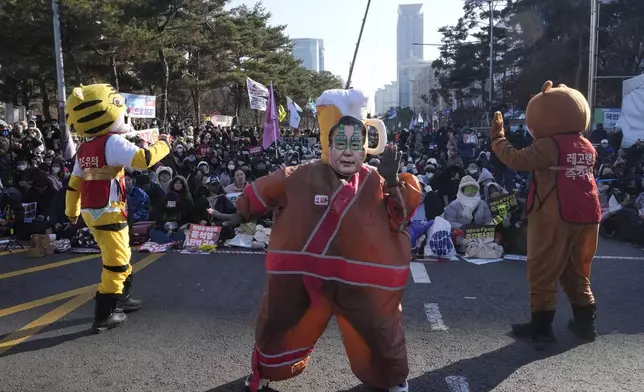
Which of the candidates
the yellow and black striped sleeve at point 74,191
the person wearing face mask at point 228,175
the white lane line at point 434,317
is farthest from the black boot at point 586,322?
the person wearing face mask at point 228,175

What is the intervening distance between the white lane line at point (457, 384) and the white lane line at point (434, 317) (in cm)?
94

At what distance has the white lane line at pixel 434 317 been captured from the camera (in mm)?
4695

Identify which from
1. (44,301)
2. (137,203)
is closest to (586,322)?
(44,301)

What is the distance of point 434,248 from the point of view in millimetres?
7527

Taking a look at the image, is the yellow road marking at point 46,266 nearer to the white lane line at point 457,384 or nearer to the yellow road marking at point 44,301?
the yellow road marking at point 44,301

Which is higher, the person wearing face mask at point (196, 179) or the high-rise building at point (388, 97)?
the high-rise building at point (388, 97)

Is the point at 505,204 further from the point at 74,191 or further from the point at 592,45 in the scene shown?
the point at 592,45

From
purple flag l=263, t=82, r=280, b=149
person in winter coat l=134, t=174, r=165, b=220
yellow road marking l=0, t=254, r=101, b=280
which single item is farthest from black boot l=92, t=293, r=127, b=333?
purple flag l=263, t=82, r=280, b=149

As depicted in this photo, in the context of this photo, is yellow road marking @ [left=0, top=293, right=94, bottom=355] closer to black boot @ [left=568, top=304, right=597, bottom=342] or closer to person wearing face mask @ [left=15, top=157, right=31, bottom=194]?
black boot @ [left=568, top=304, right=597, bottom=342]

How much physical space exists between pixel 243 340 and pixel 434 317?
64.7 inches

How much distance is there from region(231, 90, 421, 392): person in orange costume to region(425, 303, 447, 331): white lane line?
1.51m

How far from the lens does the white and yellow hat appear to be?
3336 millimetres

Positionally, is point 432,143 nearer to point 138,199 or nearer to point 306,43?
point 138,199

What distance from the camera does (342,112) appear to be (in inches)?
131
